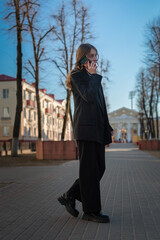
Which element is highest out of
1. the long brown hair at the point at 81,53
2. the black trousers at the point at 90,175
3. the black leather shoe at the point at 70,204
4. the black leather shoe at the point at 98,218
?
the long brown hair at the point at 81,53

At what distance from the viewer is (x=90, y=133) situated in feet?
12.2

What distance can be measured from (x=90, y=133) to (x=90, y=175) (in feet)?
1.55

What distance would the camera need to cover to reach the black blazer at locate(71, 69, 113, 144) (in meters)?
3.72

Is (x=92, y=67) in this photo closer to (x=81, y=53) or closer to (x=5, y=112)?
(x=81, y=53)

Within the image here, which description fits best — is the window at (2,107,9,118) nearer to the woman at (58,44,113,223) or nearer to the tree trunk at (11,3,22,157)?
the tree trunk at (11,3,22,157)

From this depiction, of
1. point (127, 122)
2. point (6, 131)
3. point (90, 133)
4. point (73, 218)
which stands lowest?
point (73, 218)

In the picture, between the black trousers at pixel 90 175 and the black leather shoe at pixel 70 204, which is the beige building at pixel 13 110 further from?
the black trousers at pixel 90 175

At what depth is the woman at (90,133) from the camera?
12.2 ft

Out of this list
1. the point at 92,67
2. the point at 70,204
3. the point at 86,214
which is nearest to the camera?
the point at 86,214

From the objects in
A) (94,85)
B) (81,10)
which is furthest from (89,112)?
(81,10)

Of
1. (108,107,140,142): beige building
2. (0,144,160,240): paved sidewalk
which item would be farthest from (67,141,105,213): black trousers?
(108,107,140,142): beige building

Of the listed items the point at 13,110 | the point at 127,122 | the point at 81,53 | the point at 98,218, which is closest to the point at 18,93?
the point at 81,53

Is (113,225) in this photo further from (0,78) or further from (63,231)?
(0,78)

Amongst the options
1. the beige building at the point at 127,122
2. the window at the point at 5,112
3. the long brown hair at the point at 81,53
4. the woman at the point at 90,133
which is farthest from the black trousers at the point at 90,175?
the beige building at the point at 127,122
